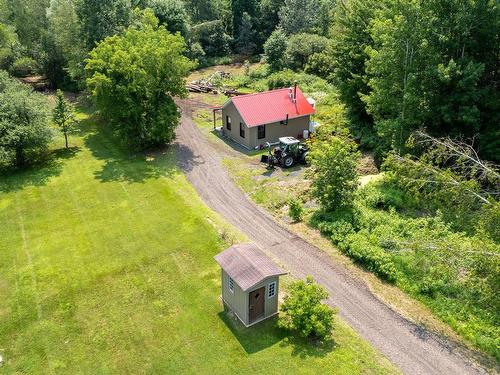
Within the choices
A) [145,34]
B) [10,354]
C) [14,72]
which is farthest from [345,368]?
[14,72]

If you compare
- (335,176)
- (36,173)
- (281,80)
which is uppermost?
(281,80)

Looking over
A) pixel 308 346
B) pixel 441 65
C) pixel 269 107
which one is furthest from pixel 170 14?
pixel 308 346

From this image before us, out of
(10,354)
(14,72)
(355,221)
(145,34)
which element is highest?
(145,34)

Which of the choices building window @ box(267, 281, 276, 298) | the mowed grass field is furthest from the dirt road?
building window @ box(267, 281, 276, 298)

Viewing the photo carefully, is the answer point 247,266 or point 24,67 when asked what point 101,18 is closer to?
point 24,67

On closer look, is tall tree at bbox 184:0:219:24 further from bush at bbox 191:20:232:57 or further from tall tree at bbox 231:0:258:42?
bush at bbox 191:20:232:57

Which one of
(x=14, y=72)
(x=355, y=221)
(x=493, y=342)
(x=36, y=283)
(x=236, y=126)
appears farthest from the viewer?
(x=14, y=72)

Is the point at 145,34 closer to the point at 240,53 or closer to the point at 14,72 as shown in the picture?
the point at 14,72
